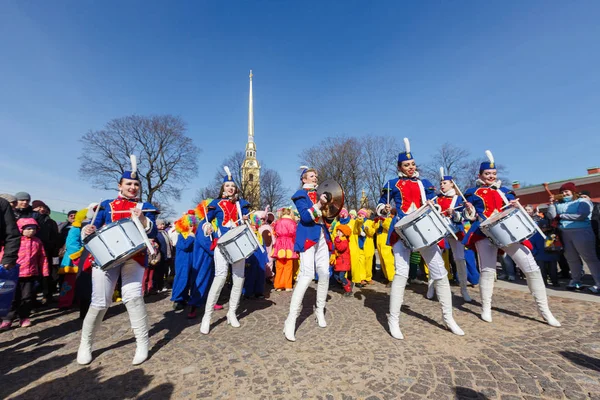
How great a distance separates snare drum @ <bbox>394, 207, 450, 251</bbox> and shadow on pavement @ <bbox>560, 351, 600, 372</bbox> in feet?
5.24

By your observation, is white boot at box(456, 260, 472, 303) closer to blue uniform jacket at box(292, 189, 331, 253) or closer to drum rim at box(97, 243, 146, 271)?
blue uniform jacket at box(292, 189, 331, 253)

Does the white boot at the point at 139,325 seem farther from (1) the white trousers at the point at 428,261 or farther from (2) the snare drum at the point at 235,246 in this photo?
(1) the white trousers at the point at 428,261

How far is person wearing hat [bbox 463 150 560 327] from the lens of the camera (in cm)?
392

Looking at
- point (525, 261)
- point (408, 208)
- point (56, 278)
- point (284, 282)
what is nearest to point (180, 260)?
point (284, 282)

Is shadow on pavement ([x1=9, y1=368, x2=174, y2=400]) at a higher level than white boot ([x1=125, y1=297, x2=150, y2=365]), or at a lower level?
lower

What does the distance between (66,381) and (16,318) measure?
11.3 feet

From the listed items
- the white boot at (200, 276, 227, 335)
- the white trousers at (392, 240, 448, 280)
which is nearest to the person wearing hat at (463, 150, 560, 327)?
the white trousers at (392, 240, 448, 280)

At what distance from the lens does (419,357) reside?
2943 millimetres

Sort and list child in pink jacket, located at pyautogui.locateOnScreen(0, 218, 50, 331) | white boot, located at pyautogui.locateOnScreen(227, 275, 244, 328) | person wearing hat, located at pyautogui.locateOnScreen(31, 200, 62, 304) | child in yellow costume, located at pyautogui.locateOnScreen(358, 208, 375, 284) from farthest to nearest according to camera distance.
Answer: child in yellow costume, located at pyautogui.locateOnScreen(358, 208, 375, 284)
person wearing hat, located at pyautogui.locateOnScreen(31, 200, 62, 304)
child in pink jacket, located at pyautogui.locateOnScreen(0, 218, 50, 331)
white boot, located at pyautogui.locateOnScreen(227, 275, 244, 328)

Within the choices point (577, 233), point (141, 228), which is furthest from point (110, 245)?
point (577, 233)

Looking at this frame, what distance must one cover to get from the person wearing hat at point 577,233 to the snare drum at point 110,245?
26.9 ft

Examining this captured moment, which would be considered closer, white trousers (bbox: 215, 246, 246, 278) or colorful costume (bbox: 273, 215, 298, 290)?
white trousers (bbox: 215, 246, 246, 278)

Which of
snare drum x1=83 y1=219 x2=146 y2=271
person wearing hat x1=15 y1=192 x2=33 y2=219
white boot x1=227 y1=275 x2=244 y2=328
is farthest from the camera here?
Answer: person wearing hat x1=15 y1=192 x2=33 y2=219

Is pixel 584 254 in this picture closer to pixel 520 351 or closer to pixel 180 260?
pixel 520 351
